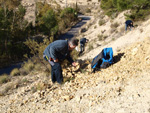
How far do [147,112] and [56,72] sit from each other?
2.43 m

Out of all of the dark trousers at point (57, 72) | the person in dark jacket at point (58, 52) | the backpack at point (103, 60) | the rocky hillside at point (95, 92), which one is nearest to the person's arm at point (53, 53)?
the person in dark jacket at point (58, 52)

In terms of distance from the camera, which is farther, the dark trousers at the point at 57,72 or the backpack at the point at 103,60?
the backpack at the point at 103,60

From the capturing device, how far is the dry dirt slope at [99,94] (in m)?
2.68

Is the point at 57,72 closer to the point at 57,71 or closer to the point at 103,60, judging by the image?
the point at 57,71

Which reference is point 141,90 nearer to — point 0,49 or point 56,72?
point 56,72

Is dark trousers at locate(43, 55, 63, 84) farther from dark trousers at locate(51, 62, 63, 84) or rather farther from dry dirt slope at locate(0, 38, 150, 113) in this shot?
dry dirt slope at locate(0, 38, 150, 113)

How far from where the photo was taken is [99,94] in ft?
10.3

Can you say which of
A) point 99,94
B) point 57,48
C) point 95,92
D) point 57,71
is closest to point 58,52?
point 57,48

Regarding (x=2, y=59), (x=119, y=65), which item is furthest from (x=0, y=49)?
(x=119, y=65)

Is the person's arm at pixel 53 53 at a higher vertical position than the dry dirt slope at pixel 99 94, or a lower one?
higher

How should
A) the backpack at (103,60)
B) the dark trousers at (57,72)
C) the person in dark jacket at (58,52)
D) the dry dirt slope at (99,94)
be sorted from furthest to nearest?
1. the backpack at (103,60)
2. the dark trousers at (57,72)
3. the person in dark jacket at (58,52)
4. the dry dirt slope at (99,94)

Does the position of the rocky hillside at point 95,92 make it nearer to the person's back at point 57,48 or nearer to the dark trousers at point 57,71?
the dark trousers at point 57,71

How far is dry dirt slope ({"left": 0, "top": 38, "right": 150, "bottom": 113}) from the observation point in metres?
2.68

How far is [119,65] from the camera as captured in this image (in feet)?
14.7
